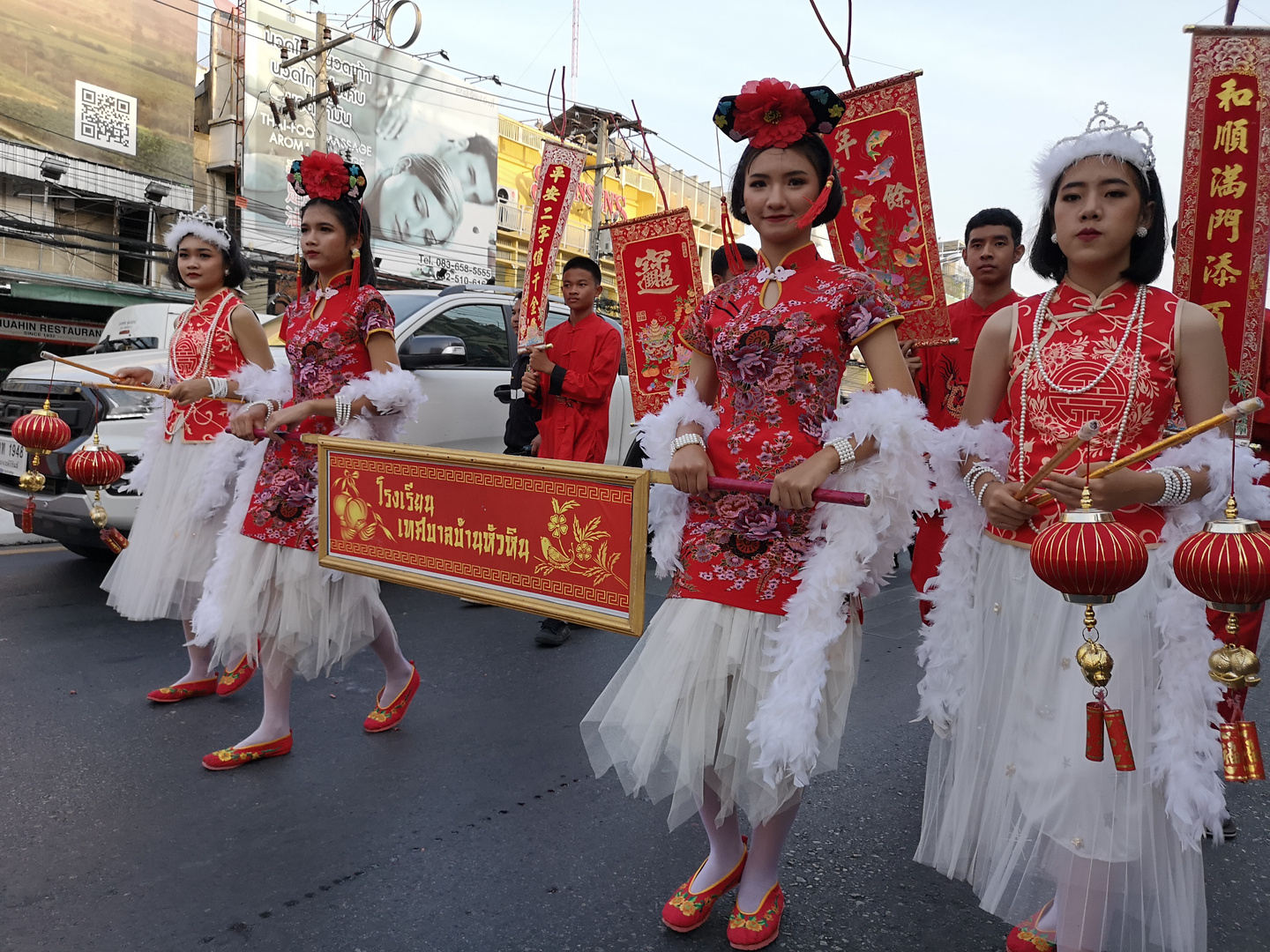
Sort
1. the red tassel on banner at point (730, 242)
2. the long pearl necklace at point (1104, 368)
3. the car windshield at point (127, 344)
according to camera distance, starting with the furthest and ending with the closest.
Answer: the car windshield at point (127, 344) → the red tassel on banner at point (730, 242) → the long pearl necklace at point (1104, 368)

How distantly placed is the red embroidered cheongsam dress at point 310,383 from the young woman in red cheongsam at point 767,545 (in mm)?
1524

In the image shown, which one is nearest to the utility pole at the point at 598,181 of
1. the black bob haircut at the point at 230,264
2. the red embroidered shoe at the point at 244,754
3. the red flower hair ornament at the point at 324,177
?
Result: the black bob haircut at the point at 230,264

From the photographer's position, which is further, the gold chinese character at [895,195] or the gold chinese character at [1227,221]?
the gold chinese character at [895,195]

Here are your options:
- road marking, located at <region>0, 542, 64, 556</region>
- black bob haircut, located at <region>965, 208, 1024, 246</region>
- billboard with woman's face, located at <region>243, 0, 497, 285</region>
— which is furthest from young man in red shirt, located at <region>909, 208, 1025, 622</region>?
billboard with woman's face, located at <region>243, 0, 497, 285</region>

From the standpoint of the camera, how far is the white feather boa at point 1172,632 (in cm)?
183

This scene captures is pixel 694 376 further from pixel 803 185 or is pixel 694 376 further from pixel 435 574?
pixel 435 574

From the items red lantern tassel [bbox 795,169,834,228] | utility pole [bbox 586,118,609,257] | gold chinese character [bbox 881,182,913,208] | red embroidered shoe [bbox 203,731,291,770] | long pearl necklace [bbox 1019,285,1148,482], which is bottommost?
red embroidered shoe [bbox 203,731,291,770]

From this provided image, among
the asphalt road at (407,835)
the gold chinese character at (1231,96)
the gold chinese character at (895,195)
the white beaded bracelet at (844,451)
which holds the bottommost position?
the asphalt road at (407,835)

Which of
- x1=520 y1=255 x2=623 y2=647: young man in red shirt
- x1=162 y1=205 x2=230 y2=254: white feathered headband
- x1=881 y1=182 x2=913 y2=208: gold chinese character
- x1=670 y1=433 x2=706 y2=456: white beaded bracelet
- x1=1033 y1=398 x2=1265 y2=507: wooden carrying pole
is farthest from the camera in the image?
x1=520 y1=255 x2=623 y2=647: young man in red shirt

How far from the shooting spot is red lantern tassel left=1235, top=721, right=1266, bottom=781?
1.69 metres

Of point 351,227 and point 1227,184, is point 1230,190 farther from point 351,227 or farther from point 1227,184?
point 351,227

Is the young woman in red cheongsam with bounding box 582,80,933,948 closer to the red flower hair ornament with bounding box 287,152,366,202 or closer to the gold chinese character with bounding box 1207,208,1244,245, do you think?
the gold chinese character with bounding box 1207,208,1244,245

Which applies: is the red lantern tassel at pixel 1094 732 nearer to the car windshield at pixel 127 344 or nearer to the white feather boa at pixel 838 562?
the white feather boa at pixel 838 562

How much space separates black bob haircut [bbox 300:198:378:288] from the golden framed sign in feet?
2.73
